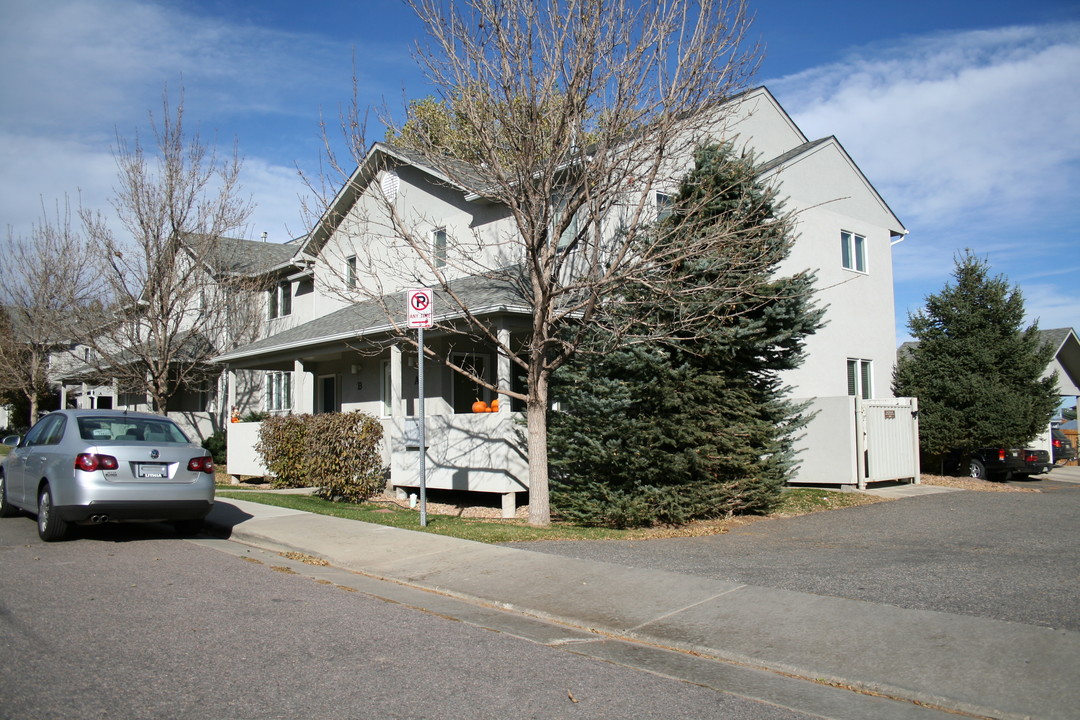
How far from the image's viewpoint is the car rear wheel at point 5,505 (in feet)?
39.7

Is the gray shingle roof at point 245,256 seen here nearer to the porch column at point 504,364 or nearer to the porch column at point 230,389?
the porch column at point 230,389

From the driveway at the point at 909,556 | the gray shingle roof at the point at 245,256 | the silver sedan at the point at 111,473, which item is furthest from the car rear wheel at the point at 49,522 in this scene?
the gray shingle roof at the point at 245,256

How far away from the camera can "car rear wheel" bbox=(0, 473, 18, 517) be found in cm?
1209

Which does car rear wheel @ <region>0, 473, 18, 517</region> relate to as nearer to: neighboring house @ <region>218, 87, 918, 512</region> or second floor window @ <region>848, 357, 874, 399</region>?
neighboring house @ <region>218, 87, 918, 512</region>

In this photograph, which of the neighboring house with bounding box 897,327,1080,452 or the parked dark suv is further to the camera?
the neighboring house with bounding box 897,327,1080,452

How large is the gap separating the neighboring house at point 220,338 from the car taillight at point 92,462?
13.8 meters

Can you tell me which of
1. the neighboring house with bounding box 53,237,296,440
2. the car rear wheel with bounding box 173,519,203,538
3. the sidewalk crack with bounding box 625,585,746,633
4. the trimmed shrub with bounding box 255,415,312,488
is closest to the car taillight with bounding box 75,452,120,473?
the car rear wheel with bounding box 173,519,203,538

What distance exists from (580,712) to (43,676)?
324 cm

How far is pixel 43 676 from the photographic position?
5020mm

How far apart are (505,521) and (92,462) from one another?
225 inches

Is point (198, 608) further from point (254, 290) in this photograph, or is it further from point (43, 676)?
point (254, 290)

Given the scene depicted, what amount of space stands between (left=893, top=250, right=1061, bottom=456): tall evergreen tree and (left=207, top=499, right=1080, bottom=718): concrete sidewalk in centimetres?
1465

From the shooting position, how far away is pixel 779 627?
6312 mm

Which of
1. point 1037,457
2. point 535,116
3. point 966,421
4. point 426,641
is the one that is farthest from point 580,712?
point 1037,457
